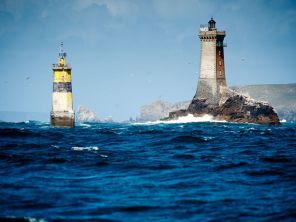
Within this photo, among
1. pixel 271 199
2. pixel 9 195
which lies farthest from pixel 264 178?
pixel 9 195

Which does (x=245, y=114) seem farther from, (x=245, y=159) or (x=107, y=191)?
(x=107, y=191)

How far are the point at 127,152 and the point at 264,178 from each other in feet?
50.9

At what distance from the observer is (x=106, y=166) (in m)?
31.9

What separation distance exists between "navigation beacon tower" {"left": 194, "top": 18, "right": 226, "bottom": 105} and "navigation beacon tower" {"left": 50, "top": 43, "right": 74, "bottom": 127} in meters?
68.7

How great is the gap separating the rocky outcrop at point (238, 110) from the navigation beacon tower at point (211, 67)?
162 cm

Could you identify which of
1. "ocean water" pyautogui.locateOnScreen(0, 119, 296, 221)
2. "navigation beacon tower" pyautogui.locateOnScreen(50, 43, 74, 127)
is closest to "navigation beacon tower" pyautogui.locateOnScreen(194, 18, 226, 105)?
"navigation beacon tower" pyautogui.locateOnScreen(50, 43, 74, 127)

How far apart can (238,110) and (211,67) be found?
12.5 meters

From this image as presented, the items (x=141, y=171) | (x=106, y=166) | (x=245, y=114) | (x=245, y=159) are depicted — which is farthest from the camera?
(x=245, y=114)

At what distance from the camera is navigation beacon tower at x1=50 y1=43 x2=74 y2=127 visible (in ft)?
233

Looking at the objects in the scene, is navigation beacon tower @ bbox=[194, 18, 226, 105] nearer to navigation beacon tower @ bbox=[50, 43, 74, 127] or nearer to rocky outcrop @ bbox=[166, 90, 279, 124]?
rocky outcrop @ bbox=[166, 90, 279, 124]

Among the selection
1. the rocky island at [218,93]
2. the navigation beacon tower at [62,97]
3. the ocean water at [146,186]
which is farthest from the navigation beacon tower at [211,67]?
the ocean water at [146,186]

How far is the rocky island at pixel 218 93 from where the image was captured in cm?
13612

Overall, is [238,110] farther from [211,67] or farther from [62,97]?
[62,97]

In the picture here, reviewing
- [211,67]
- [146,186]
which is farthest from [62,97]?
[211,67]
